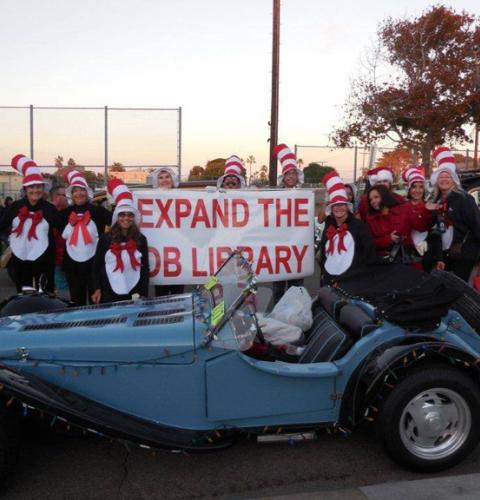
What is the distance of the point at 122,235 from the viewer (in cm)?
450

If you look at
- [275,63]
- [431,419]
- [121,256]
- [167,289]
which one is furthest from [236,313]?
[275,63]

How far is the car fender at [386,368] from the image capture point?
2.96 meters

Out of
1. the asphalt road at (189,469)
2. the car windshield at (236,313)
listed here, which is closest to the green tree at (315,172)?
the car windshield at (236,313)

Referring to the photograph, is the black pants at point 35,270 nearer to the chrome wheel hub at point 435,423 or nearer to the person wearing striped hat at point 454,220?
the chrome wheel hub at point 435,423

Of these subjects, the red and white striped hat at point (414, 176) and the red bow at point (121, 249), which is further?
the red and white striped hat at point (414, 176)

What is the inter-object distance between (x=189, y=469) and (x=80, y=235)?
107 inches

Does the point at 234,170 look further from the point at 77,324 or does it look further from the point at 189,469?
the point at 189,469

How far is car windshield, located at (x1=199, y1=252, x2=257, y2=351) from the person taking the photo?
2.92 m

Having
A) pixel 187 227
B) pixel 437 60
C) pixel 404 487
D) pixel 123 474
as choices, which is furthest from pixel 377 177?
pixel 437 60

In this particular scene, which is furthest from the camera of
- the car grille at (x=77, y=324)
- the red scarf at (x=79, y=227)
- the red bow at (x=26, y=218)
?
the red scarf at (x=79, y=227)

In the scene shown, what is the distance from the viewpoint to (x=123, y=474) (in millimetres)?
3045

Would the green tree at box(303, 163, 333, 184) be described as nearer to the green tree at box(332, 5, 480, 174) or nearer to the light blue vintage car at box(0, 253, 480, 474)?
the green tree at box(332, 5, 480, 174)

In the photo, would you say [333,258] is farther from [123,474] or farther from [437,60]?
A: [437,60]

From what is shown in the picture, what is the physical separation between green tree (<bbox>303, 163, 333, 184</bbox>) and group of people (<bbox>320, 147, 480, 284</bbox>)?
1175cm
